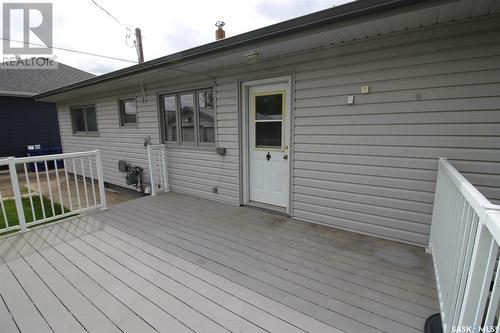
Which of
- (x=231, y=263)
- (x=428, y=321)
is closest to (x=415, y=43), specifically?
(x=428, y=321)

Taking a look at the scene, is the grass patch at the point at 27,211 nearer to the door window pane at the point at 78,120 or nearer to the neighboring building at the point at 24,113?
the door window pane at the point at 78,120

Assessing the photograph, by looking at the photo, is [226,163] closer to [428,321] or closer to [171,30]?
[428,321]

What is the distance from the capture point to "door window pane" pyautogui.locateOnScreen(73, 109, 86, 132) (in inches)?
287

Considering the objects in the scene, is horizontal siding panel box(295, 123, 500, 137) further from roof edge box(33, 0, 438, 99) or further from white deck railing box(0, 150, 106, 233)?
white deck railing box(0, 150, 106, 233)

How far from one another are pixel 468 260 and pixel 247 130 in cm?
300

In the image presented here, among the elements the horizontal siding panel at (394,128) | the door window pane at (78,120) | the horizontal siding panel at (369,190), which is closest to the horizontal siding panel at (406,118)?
the horizontal siding panel at (394,128)

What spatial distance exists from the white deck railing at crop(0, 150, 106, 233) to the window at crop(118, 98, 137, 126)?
46.4 inches

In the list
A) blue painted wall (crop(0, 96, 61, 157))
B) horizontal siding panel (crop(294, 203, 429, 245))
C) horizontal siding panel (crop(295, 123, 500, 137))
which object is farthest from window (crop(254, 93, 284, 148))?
blue painted wall (crop(0, 96, 61, 157))

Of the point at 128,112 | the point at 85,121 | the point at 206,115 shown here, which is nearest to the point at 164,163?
the point at 206,115

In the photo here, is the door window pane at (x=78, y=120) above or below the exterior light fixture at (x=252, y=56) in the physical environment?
below

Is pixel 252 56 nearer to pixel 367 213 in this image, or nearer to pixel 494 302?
pixel 367 213

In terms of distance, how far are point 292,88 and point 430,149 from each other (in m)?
1.72

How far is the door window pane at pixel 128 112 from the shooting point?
551 cm

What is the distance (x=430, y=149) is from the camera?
239cm
